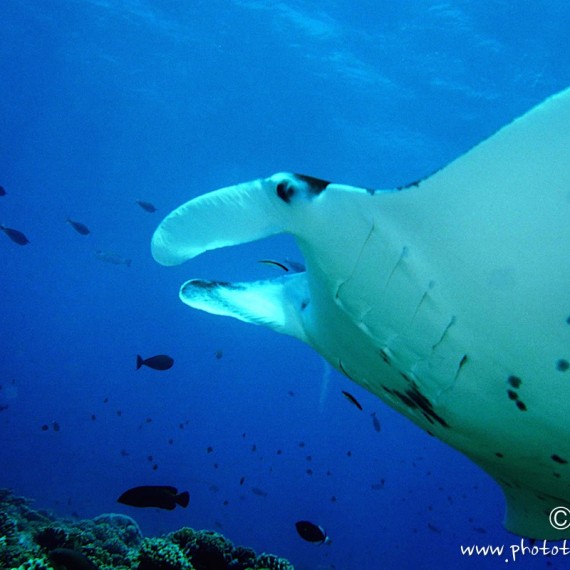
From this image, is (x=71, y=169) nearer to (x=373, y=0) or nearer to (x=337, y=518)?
(x=373, y=0)

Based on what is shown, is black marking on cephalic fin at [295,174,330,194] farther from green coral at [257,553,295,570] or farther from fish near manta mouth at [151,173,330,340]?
green coral at [257,553,295,570]

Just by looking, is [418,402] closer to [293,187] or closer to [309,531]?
[293,187]

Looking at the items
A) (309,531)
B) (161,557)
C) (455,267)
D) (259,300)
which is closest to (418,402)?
(455,267)

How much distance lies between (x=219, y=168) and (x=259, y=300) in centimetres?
2356

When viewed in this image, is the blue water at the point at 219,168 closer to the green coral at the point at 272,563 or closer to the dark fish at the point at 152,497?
the green coral at the point at 272,563

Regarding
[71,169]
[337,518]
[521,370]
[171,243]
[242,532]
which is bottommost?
[521,370]

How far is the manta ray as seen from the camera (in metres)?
1.31

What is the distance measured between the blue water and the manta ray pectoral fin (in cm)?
132

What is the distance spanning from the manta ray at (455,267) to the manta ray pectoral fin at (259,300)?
76 mm

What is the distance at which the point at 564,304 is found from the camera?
142cm

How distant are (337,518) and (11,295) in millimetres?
37205

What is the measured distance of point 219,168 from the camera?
24.7m

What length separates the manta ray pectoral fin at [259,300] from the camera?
77.6 inches

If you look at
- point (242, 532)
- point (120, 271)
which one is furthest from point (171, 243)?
point (120, 271)
